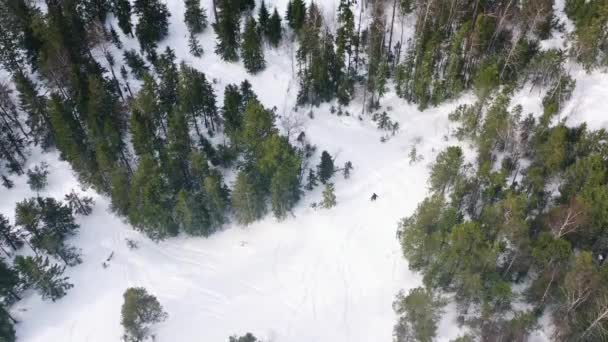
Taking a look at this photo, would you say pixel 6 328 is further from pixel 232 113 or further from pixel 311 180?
pixel 311 180

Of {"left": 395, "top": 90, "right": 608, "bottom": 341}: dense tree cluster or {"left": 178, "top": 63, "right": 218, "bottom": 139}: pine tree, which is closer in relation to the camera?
{"left": 395, "top": 90, "right": 608, "bottom": 341}: dense tree cluster

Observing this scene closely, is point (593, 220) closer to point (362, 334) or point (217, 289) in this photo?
point (362, 334)

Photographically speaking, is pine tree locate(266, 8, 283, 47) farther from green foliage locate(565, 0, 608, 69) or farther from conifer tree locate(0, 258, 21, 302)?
conifer tree locate(0, 258, 21, 302)

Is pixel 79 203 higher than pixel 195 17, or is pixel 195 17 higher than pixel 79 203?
pixel 195 17

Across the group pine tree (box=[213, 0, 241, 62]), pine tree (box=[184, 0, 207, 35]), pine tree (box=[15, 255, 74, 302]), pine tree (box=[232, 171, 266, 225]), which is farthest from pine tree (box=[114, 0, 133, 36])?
pine tree (box=[15, 255, 74, 302])

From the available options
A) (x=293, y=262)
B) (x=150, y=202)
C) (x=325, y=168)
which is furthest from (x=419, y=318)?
(x=150, y=202)

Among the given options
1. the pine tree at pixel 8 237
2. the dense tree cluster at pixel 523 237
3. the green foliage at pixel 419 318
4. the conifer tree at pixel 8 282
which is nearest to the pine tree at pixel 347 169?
the dense tree cluster at pixel 523 237

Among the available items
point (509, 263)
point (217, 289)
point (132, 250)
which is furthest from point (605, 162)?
point (132, 250)
